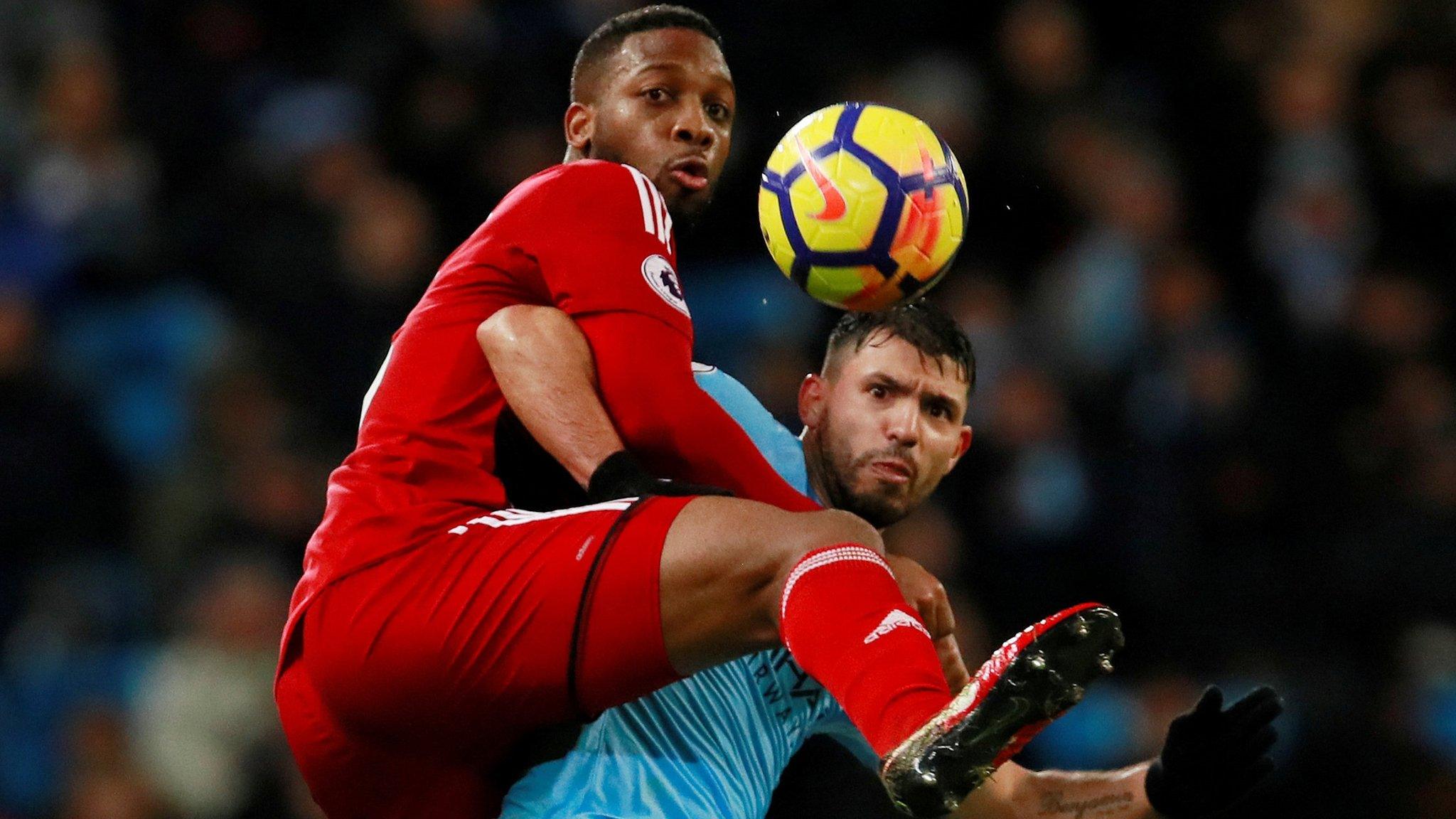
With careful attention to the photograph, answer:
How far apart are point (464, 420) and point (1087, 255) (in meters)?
4.73

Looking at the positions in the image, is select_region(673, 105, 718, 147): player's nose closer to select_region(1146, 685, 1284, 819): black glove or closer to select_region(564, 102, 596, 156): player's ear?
select_region(564, 102, 596, 156): player's ear

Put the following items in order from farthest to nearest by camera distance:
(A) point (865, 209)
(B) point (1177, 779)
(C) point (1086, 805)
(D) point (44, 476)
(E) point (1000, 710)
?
(D) point (44, 476) < (C) point (1086, 805) < (B) point (1177, 779) < (A) point (865, 209) < (E) point (1000, 710)

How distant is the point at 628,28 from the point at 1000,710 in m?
2.13

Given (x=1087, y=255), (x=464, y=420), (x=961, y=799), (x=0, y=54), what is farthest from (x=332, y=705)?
(x=0, y=54)

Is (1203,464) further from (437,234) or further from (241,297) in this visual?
(241,297)

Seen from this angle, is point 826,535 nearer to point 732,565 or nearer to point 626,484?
point 732,565

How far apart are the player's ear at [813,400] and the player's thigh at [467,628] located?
5.07 feet

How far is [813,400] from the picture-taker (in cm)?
509

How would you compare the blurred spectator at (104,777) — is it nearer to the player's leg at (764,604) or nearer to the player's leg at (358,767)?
the player's leg at (358,767)

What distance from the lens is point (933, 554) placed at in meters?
7.08

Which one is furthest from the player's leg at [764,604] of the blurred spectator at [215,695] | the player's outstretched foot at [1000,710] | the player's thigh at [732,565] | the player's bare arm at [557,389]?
the blurred spectator at [215,695]

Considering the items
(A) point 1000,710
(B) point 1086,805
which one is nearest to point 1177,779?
(B) point 1086,805

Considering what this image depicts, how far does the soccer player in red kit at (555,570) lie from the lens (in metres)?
3.26

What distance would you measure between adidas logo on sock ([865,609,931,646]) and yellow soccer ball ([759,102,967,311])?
1.06 metres
